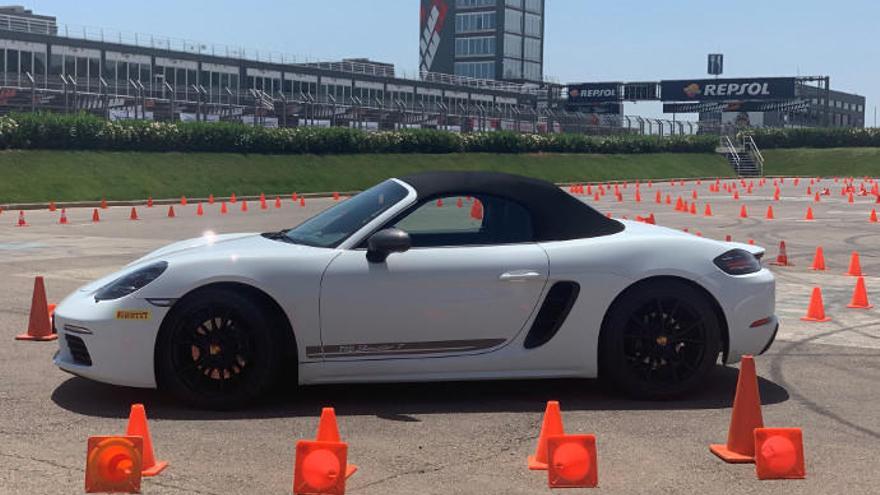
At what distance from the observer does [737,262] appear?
6.92 m

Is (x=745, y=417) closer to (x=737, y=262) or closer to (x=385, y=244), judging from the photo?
(x=737, y=262)


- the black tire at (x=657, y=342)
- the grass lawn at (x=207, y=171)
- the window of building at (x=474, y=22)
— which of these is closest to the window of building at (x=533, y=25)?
the window of building at (x=474, y=22)

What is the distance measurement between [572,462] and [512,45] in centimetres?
12602

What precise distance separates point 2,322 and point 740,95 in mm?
103002

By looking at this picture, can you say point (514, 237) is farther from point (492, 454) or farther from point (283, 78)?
point (283, 78)

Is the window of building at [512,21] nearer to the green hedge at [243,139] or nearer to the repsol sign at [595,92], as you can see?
the repsol sign at [595,92]

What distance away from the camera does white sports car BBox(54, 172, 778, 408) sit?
6.24 metres

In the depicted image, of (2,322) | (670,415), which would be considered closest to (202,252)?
(670,415)

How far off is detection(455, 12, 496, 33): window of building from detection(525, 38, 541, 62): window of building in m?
5.67

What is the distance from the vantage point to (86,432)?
19.1ft

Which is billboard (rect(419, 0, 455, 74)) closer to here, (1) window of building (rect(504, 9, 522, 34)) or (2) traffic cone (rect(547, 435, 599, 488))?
(1) window of building (rect(504, 9, 522, 34))

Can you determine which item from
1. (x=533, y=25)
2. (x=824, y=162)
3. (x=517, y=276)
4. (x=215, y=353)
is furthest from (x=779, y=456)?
(x=533, y=25)

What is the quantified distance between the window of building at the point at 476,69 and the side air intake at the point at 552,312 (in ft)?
400

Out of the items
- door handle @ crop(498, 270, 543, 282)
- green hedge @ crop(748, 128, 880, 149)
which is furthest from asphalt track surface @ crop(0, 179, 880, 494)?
green hedge @ crop(748, 128, 880, 149)
